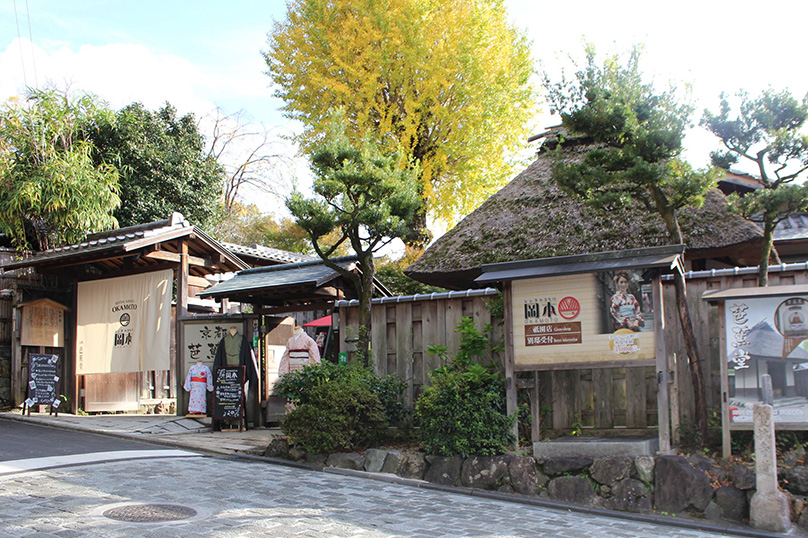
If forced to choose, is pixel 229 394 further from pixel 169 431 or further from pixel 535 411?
pixel 535 411

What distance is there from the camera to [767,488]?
647cm

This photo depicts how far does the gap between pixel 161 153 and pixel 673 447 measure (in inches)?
748

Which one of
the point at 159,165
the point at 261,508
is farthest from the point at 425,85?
the point at 261,508

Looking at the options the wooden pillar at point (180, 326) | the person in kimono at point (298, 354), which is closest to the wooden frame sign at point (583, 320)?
the person in kimono at point (298, 354)

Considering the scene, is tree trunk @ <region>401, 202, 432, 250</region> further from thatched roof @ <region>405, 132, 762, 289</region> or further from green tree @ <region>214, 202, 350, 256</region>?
thatched roof @ <region>405, 132, 762, 289</region>

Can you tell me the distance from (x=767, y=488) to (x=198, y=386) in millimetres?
10478

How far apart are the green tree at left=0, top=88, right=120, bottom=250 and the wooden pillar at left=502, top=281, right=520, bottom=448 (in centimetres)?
1293

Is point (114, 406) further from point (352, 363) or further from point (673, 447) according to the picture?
point (673, 447)

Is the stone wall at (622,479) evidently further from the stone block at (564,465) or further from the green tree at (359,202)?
the green tree at (359,202)

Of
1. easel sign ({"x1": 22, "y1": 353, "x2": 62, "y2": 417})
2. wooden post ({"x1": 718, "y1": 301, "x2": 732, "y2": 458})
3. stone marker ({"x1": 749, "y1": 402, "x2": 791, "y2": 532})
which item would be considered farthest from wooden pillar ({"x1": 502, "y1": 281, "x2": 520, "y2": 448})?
easel sign ({"x1": 22, "y1": 353, "x2": 62, "y2": 417})

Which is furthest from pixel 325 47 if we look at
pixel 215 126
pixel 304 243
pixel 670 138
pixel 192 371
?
pixel 670 138

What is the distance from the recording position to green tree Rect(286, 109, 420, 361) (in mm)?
10586

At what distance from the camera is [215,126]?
30.8 meters

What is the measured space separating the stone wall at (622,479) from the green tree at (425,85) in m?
13.3
